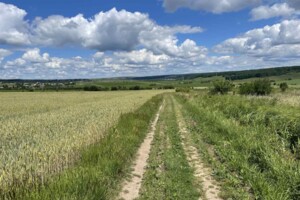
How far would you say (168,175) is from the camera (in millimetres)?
Result: 9203

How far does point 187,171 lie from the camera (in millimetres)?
9680

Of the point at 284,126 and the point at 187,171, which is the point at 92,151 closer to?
the point at 187,171

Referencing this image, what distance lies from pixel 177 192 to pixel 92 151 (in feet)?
11.4

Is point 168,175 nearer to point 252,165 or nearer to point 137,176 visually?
point 137,176

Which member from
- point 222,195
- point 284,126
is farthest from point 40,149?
point 284,126

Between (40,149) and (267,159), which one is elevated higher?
(40,149)

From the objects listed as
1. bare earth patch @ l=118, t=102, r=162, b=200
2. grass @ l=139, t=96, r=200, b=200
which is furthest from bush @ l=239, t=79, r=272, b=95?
bare earth patch @ l=118, t=102, r=162, b=200

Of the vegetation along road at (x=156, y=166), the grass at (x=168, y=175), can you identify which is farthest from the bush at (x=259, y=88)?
the grass at (x=168, y=175)

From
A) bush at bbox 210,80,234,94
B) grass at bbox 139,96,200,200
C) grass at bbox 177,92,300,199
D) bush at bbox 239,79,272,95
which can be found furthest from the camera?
bush at bbox 210,80,234,94

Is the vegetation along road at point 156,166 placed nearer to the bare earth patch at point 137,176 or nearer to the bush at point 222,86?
the bare earth patch at point 137,176

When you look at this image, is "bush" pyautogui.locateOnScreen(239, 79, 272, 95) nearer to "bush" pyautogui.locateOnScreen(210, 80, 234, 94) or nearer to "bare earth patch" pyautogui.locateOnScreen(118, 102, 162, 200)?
"bush" pyautogui.locateOnScreen(210, 80, 234, 94)

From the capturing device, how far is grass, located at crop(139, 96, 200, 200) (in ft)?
25.2

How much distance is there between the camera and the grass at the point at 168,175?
25.2 feet

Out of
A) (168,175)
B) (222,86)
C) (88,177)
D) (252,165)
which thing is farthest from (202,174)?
(222,86)
